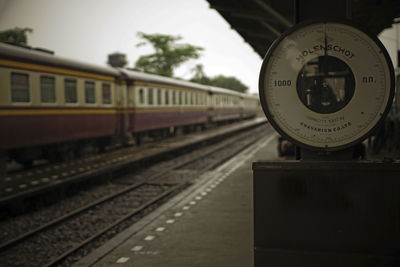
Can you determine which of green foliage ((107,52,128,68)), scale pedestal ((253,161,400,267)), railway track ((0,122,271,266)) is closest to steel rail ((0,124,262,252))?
railway track ((0,122,271,266))

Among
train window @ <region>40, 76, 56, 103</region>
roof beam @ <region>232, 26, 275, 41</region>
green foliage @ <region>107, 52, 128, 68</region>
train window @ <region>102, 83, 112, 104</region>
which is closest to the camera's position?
roof beam @ <region>232, 26, 275, 41</region>

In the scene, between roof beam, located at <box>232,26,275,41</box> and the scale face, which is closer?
the scale face

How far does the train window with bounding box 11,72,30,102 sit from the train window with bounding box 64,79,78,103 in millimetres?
1558

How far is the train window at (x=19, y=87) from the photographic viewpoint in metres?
9.31

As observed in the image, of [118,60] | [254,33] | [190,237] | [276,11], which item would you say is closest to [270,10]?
[276,11]

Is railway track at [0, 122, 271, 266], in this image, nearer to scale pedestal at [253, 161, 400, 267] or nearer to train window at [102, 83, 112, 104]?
scale pedestal at [253, 161, 400, 267]

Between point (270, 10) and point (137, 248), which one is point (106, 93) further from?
point (137, 248)

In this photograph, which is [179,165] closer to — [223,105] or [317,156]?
[317,156]

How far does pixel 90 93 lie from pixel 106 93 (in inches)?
43.5

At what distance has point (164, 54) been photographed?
45281 millimetres

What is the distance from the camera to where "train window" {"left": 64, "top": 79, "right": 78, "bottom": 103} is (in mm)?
11289

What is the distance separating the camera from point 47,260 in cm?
493

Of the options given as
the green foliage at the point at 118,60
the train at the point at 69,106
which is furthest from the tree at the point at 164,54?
the train at the point at 69,106

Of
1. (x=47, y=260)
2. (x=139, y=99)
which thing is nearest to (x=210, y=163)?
(x=139, y=99)
